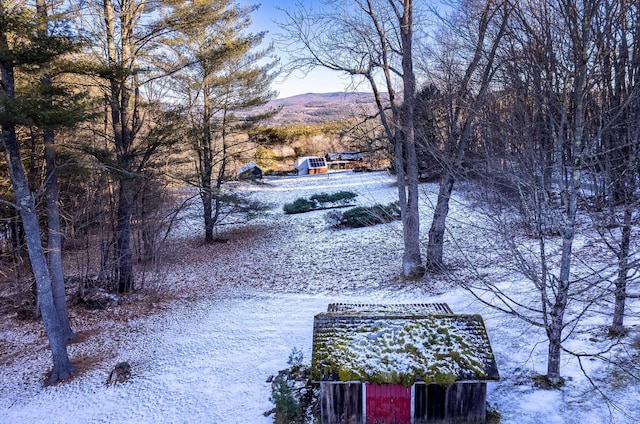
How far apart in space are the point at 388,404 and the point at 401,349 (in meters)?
0.64

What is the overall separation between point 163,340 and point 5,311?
5333 millimetres

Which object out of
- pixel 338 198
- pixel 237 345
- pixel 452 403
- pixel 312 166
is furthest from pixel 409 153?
pixel 312 166

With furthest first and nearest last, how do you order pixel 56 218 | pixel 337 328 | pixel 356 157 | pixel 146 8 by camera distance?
pixel 356 157 < pixel 146 8 < pixel 56 218 < pixel 337 328

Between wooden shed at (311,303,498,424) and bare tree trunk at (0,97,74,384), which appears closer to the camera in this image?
wooden shed at (311,303,498,424)

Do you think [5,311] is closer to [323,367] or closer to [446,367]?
[323,367]

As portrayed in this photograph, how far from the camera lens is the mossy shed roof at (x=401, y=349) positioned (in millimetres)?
3998

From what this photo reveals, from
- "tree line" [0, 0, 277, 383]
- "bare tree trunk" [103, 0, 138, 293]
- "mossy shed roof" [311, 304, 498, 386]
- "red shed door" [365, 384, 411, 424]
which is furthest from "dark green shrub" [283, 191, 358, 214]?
"red shed door" [365, 384, 411, 424]

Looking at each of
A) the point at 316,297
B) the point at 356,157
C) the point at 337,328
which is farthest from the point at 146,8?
the point at 356,157

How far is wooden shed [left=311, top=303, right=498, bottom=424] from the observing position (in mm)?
4008

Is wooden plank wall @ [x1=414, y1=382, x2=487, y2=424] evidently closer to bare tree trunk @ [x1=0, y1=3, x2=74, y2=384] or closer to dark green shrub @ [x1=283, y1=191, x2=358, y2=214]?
bare tree trunk @ [x1=0, y1=3, x2=74, y2=384]

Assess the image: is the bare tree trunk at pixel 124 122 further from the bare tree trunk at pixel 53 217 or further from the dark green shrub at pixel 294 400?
the dark green shrub at pixel 294 400

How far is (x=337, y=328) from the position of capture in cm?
462

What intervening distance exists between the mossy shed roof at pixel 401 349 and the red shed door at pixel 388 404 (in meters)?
0.35

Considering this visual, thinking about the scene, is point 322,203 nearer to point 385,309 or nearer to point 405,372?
point 385,309
